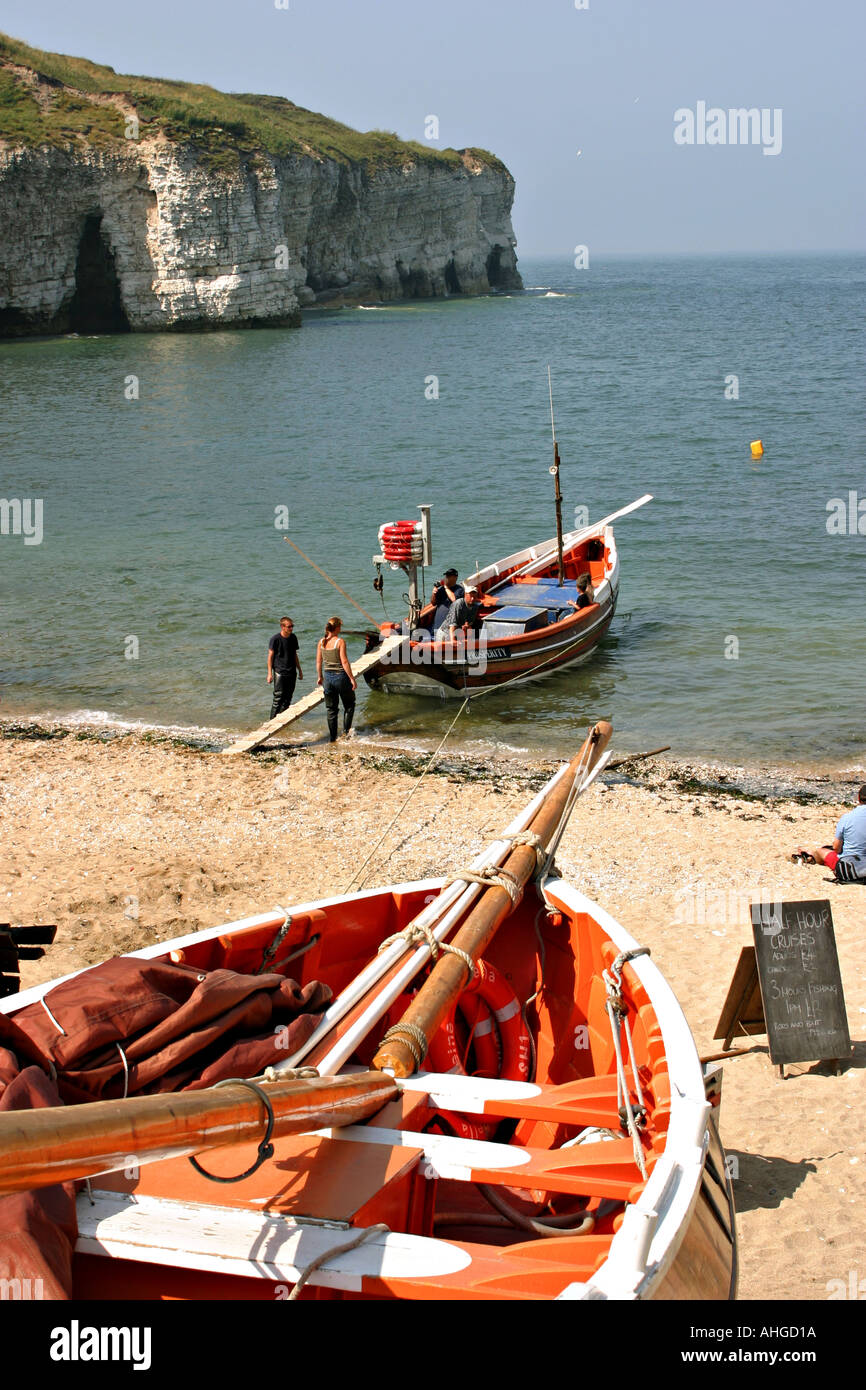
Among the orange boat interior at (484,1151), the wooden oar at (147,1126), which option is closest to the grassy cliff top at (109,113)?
the orange boat interior at (484,1151)

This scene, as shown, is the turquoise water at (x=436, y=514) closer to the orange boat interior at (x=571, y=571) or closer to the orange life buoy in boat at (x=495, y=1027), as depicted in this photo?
the orange boat interior at (x=571, y=571)

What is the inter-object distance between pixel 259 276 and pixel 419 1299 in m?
89.7

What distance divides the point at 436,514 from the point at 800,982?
2727 cm

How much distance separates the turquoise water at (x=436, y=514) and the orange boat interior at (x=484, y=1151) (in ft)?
30.8

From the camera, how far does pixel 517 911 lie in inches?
296

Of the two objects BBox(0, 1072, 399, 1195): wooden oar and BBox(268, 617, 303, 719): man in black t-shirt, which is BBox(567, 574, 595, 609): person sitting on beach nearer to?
BBox(268, 617, 303, 719): man in black t-shirt

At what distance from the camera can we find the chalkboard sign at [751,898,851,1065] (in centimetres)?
778

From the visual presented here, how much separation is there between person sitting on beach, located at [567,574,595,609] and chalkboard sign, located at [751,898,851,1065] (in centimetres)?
1178

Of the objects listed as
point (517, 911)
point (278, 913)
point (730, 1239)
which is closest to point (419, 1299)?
point (730, 1239)

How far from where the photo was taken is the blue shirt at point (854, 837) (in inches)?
421

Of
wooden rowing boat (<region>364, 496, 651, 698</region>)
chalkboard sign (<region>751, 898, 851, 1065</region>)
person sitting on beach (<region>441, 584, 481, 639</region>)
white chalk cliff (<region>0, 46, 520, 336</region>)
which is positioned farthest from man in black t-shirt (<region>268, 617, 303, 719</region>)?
white chalk cliff (<region>0, 46, 520, 336</region>)

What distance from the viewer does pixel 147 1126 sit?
3.43m

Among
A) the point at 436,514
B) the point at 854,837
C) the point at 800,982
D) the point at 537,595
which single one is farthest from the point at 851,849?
the point at 436,514
